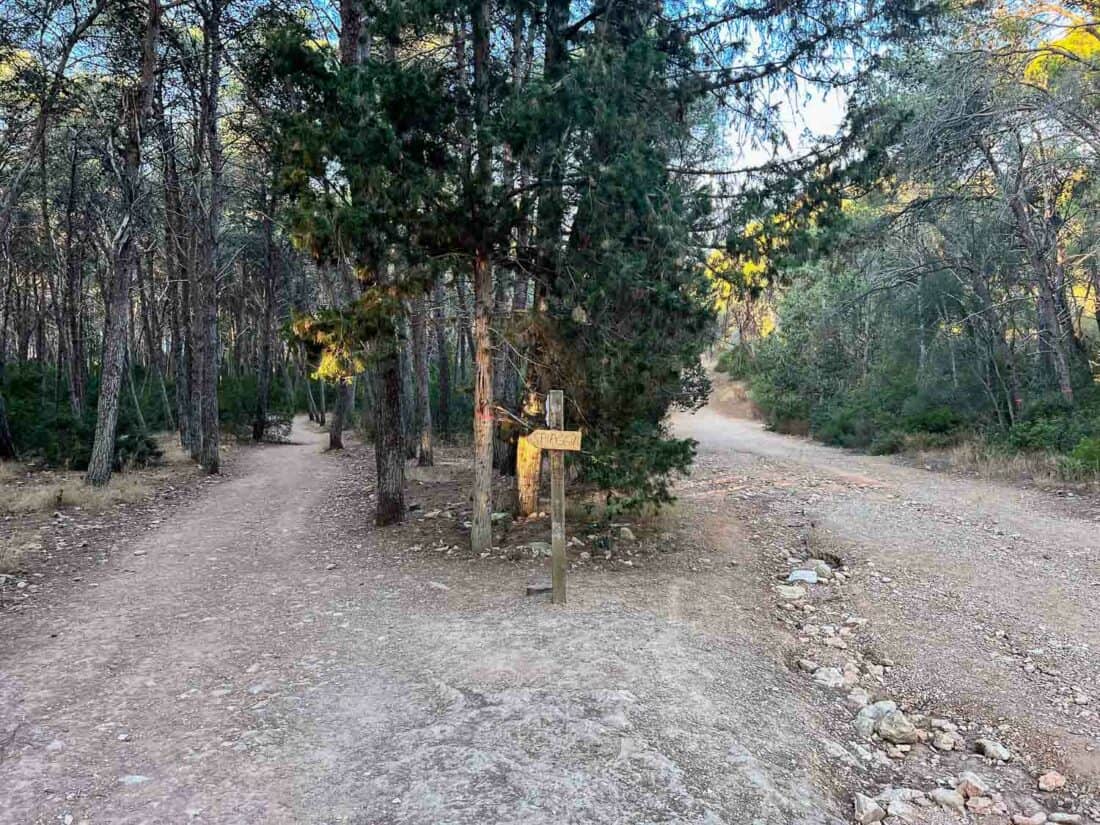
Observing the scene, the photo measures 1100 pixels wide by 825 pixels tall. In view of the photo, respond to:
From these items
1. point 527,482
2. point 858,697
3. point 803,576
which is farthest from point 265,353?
point 858,697

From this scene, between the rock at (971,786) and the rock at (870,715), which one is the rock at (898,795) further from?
the rock at (870,715)

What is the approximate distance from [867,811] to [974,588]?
13.4ft

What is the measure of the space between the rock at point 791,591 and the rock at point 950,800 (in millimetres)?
3074

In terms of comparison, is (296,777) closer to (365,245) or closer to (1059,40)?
(365,245)

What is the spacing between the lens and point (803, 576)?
715cm

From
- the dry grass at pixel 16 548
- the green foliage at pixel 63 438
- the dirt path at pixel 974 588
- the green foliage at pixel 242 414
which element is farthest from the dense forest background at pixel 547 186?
the green foliage at pixel 242 414

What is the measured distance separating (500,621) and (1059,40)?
550 inches

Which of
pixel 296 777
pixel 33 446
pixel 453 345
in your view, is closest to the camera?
pixel 296 777

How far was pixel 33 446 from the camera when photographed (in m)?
13.5

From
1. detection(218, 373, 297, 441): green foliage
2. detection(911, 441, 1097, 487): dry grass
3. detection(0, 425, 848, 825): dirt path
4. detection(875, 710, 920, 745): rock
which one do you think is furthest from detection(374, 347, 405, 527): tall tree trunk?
detection(218, 373, 297, 441): green foliage

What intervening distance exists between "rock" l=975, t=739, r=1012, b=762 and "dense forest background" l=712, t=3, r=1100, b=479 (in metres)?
4.41

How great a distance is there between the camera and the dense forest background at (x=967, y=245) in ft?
25.3

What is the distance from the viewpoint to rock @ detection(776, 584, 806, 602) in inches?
261

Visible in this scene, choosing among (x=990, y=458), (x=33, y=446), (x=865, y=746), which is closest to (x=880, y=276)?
(x=990, y=458)
